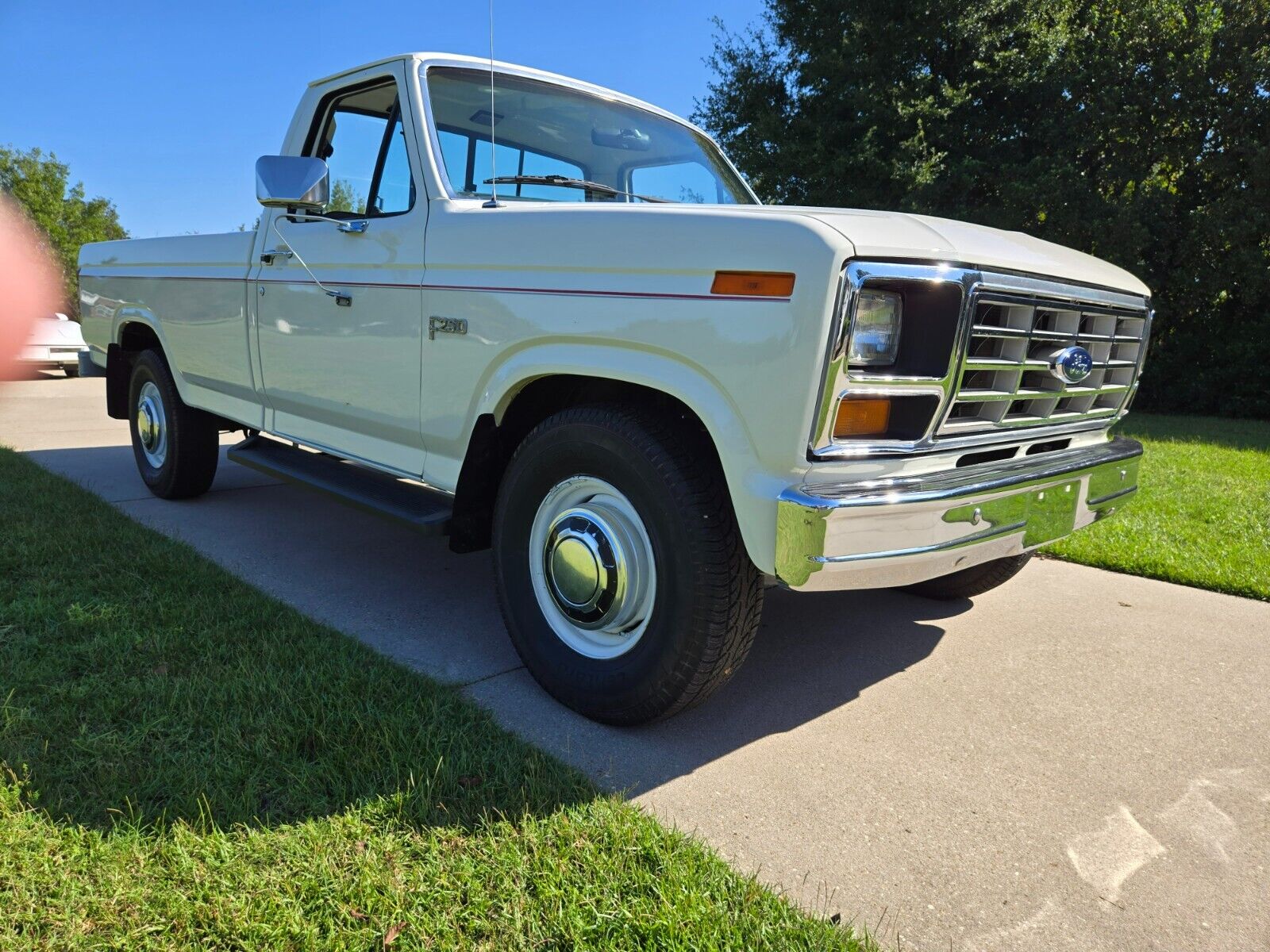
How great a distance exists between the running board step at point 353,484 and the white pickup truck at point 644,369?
0.02 m

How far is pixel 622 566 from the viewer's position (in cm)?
253

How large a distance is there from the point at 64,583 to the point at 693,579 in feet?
9.30

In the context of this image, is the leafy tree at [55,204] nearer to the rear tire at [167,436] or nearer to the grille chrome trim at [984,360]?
the rear tire at [167,436]

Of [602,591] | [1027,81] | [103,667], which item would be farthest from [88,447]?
[1027,81]

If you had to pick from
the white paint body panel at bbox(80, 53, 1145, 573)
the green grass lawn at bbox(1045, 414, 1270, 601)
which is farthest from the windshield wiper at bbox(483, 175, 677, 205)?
A: the green grass lawn at bbox(1045, 414, 1270, 601)

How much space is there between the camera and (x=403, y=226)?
3139mm

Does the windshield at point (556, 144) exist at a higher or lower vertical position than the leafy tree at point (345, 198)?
higher

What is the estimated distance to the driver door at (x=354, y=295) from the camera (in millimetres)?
3156

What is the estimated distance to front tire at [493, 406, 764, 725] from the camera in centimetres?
232

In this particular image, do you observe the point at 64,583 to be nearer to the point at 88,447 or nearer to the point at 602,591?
the point at 602,591

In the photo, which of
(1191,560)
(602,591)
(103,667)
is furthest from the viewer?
(1191,560)

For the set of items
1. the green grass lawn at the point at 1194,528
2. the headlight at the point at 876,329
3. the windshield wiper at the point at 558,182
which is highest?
the windshield wiper at the point at 558,182

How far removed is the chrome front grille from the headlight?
0.65ft

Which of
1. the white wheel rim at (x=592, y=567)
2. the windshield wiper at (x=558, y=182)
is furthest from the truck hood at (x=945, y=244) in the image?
the windshield wiper at (x=558, y=182)
